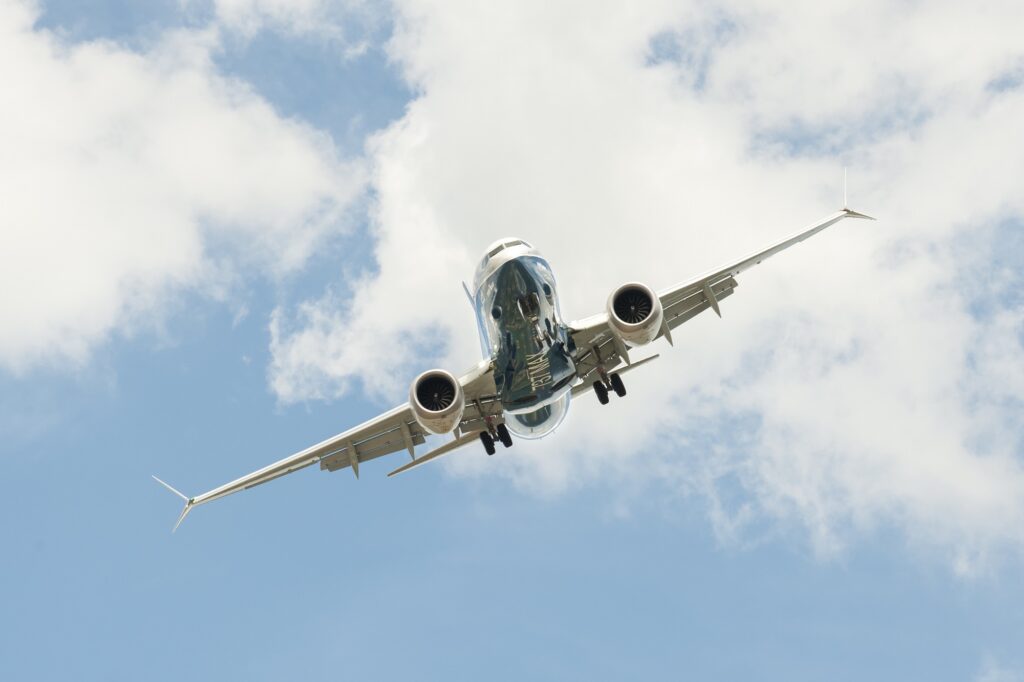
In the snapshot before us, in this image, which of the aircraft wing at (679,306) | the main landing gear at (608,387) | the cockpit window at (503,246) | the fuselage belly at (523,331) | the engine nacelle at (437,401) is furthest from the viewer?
the main landing gear at (608,387)

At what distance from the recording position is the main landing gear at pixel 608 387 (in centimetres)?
3206

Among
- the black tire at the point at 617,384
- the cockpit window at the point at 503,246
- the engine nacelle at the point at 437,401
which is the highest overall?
the cockpit window at the point at 503,246

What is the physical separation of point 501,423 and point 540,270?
6514 mm

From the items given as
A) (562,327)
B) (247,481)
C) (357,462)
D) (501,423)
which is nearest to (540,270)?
(562,327)

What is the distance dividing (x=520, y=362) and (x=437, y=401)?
98.9 inches

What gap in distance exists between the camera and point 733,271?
106ft

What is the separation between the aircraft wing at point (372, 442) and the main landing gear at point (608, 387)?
10.2 feet

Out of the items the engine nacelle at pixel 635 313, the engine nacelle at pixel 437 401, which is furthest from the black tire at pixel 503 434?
the engine nacelle at pixel 635 313

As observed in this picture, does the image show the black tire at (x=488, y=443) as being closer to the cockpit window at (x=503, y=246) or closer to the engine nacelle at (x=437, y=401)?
the engine nacelle at (x=437, y=401)

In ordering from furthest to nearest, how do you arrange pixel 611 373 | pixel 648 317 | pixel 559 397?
pixel 611 373 → pixel 559 397 → pixel 648 317

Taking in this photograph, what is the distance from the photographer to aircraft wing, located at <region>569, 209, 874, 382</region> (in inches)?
1209

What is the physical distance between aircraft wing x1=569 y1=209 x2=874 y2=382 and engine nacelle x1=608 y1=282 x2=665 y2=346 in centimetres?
120

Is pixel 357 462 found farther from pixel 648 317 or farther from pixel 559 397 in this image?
pixel 648 317

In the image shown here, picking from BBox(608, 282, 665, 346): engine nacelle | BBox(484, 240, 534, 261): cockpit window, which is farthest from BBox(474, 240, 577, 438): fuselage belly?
BBox(608, 282, 665, 346): engine nacelle
